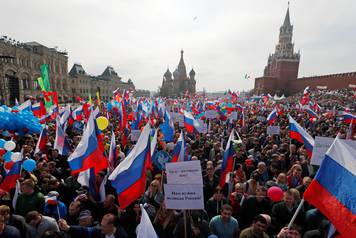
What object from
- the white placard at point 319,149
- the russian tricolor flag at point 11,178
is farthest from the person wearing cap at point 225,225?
the russian tricolor flag at point 11,178

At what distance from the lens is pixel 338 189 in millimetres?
2516

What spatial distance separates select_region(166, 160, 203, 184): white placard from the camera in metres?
3.53

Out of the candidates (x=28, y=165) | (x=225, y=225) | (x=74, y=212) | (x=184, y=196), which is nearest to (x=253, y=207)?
(x=225, y=225)

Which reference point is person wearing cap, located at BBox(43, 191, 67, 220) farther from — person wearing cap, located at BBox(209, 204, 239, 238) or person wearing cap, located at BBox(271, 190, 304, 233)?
person wearing cap, located at BBox(271, 190, 304, 233)

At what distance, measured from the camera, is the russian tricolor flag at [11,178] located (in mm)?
4430

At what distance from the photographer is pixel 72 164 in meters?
4.93

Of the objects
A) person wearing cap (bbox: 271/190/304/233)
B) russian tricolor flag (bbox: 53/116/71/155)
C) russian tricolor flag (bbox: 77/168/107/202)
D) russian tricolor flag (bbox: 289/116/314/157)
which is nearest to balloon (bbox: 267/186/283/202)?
person wearing cap (bbox: 271/190/304/233)

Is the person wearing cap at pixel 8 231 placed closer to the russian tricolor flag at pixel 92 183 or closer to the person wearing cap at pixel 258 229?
the russian tricolor flag at pixel 92 183

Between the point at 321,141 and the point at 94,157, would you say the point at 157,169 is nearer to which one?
the point at 94,157

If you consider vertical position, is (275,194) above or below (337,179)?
below

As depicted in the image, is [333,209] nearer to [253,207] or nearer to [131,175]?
[253,207]

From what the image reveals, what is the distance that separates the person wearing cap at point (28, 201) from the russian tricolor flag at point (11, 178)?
1.57 feet

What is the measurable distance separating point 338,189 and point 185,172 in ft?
6.17

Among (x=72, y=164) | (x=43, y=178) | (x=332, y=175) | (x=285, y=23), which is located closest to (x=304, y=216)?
(x=332, y=175)
